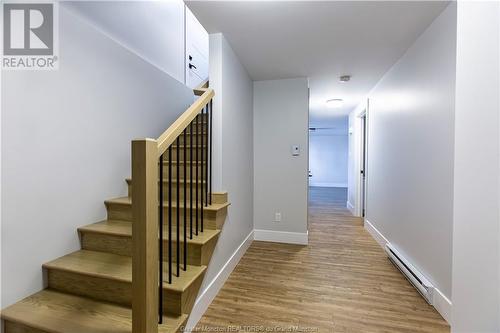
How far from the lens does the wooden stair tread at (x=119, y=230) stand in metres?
1.57

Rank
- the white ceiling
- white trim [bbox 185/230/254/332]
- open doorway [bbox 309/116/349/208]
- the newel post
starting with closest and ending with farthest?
the newel post < white trim [bbox 185/230/254/332] < the white ceiling < open doorway [bbox 309/116/349/208]

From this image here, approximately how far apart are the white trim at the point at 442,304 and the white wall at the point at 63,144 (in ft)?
8.90

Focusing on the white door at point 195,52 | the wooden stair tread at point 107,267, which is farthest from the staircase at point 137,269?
the white door at point 195,52

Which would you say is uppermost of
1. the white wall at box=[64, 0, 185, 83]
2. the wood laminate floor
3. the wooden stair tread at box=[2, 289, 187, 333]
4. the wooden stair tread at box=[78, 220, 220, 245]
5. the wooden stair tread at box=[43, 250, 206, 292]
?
the white wall at box=[64, 0, 185, 83]

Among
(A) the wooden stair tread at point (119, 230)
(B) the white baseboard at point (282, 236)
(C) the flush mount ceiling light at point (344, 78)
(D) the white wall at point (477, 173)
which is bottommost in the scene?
(B) the white baseboard at point (282, 236)

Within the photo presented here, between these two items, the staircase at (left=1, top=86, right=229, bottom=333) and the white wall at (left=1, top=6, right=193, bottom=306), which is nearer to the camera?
the staircase at (left=1, top=86, right=229, bottom=333)

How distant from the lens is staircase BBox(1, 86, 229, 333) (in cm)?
102

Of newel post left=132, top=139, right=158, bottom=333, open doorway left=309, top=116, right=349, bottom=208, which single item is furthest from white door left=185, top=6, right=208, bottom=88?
open doorway left=309, top=116, right=349, bottom=208

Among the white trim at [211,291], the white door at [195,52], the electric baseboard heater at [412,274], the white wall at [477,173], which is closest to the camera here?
the white wall at [477,173]

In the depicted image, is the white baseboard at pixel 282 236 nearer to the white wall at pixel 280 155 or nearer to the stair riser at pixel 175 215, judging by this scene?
the white wall at pixel 280 155

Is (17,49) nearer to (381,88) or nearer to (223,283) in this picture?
(223,283)

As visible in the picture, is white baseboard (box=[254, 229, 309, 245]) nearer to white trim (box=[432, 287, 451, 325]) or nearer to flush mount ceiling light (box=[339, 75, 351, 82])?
white trim (box=[432, 287, 451, 325])

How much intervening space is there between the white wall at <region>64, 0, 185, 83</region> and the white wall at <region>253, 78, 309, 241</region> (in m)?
1.18

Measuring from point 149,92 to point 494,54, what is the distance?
2676 mm
